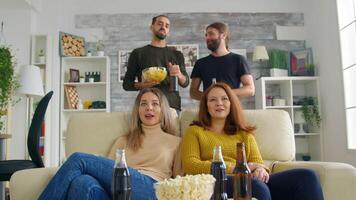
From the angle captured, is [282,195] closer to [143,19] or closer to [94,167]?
[94,167]

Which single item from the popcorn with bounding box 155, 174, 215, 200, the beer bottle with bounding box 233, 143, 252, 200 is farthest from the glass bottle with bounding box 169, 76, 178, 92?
the popcorn with bounding box 155, 174, 215, 200

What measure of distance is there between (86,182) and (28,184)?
1.15ft

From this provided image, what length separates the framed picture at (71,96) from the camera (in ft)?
16.5

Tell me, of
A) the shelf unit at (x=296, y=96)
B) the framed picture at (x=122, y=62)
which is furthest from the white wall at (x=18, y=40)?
the shelf unit at (x=296, y=96)

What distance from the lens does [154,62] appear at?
112 inches

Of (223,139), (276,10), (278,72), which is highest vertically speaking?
(276,10)

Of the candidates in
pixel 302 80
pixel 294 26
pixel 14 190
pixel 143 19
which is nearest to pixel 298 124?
pixel 302 80

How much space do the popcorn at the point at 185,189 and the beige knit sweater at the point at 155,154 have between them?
1.00m

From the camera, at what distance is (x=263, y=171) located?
6.29 ft

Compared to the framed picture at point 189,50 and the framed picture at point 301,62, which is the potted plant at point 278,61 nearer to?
the framed picture at point 301,62

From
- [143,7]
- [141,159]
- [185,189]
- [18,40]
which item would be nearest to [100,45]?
[143,7]

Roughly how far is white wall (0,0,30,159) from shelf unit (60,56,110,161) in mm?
489

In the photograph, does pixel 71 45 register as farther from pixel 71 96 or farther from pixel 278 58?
pixel 278 58

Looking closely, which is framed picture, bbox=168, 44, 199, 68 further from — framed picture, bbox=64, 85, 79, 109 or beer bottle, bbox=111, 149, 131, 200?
beer bottle, bbox=111, 149, 131, 200
